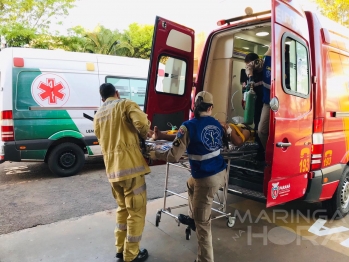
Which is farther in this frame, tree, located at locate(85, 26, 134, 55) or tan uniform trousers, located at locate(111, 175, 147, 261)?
tree, located at locate(85, 26, 134, 55)

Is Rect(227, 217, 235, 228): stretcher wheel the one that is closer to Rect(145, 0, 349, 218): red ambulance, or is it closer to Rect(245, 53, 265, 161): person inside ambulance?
Rect(145, 0, 349, 218): red ambulance

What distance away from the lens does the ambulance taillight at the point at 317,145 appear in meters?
3.26

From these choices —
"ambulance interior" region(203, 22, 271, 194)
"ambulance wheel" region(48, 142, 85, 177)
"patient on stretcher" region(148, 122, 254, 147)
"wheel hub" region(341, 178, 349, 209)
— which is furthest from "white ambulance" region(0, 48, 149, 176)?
"wheel hub" region(341, 178, 349, 209)

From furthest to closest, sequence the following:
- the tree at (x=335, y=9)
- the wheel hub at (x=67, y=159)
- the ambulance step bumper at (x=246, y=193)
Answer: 1. the tree at (x=335, y=9)
2. the wheel hub at (x=67, y=159)
3. the ambulance step bumper at (x=246, y=193)

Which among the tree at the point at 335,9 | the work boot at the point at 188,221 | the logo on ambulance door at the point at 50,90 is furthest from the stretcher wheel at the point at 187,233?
the tree at the point at 335,9

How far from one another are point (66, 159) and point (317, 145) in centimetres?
462

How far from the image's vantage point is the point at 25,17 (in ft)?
38.4

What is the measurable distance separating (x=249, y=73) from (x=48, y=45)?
35.7 feet

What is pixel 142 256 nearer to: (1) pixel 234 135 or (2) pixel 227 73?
(1) pixel 234 135

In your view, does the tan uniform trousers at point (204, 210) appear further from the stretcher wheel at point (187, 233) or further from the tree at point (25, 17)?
the tree at point (25, 17)

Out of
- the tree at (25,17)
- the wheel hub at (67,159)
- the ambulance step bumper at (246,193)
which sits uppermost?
the tree at (25,17)

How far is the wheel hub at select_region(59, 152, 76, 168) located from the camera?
5855 millimetres

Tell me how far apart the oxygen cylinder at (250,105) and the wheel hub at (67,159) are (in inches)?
150

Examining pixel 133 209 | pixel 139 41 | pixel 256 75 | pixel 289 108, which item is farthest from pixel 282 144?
pixel 139 41
